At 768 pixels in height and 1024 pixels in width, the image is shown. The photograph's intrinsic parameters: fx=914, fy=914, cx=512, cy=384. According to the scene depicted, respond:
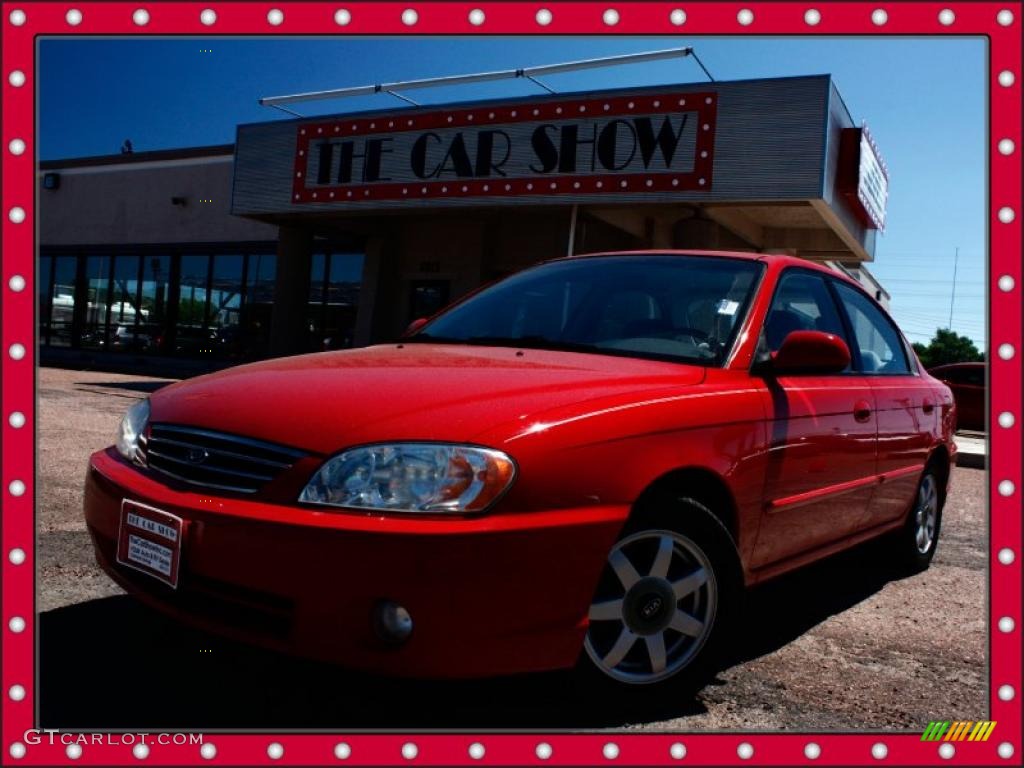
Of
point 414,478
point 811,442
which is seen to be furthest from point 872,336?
point 414,478

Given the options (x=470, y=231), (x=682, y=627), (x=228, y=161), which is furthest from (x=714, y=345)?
(x=228, y=161)

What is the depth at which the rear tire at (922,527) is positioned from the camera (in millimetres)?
4559

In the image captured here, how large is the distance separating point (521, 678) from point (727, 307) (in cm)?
160

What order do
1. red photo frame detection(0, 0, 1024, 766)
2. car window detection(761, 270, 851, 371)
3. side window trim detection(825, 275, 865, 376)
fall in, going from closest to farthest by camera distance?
red photo frame detection(0, 0, 1024, 766) → car window detection(761, 270, 851, 371) → side window trim detection(825, 275, 865, 376)

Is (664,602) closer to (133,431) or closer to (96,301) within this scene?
(133,431)

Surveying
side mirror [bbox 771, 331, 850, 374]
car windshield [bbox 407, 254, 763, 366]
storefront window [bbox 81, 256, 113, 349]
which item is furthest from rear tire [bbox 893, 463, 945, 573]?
storefront window [bbox 81, 256, 113, 349]

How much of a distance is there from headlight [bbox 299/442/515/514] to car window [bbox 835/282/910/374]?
2.43m

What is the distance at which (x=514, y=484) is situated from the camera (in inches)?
85.5

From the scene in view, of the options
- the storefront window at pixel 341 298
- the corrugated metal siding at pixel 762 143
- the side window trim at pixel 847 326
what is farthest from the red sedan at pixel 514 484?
the storefront window at pixel 341 298

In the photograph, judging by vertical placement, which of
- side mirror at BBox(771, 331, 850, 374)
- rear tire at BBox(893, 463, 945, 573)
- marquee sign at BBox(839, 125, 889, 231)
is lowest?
rear tire at BBox(893, 463, 945, 573)

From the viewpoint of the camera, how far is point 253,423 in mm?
2400

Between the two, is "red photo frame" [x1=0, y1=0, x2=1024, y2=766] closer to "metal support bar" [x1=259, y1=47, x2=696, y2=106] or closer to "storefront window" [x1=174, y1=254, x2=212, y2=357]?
"metal support bar" [x1=259, y1=47, x2=696, y2=106]

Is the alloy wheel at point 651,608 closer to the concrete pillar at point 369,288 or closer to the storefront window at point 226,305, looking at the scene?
the concrete pillar at point 369,288

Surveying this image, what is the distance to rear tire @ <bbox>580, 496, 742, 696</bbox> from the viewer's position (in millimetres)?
2475
